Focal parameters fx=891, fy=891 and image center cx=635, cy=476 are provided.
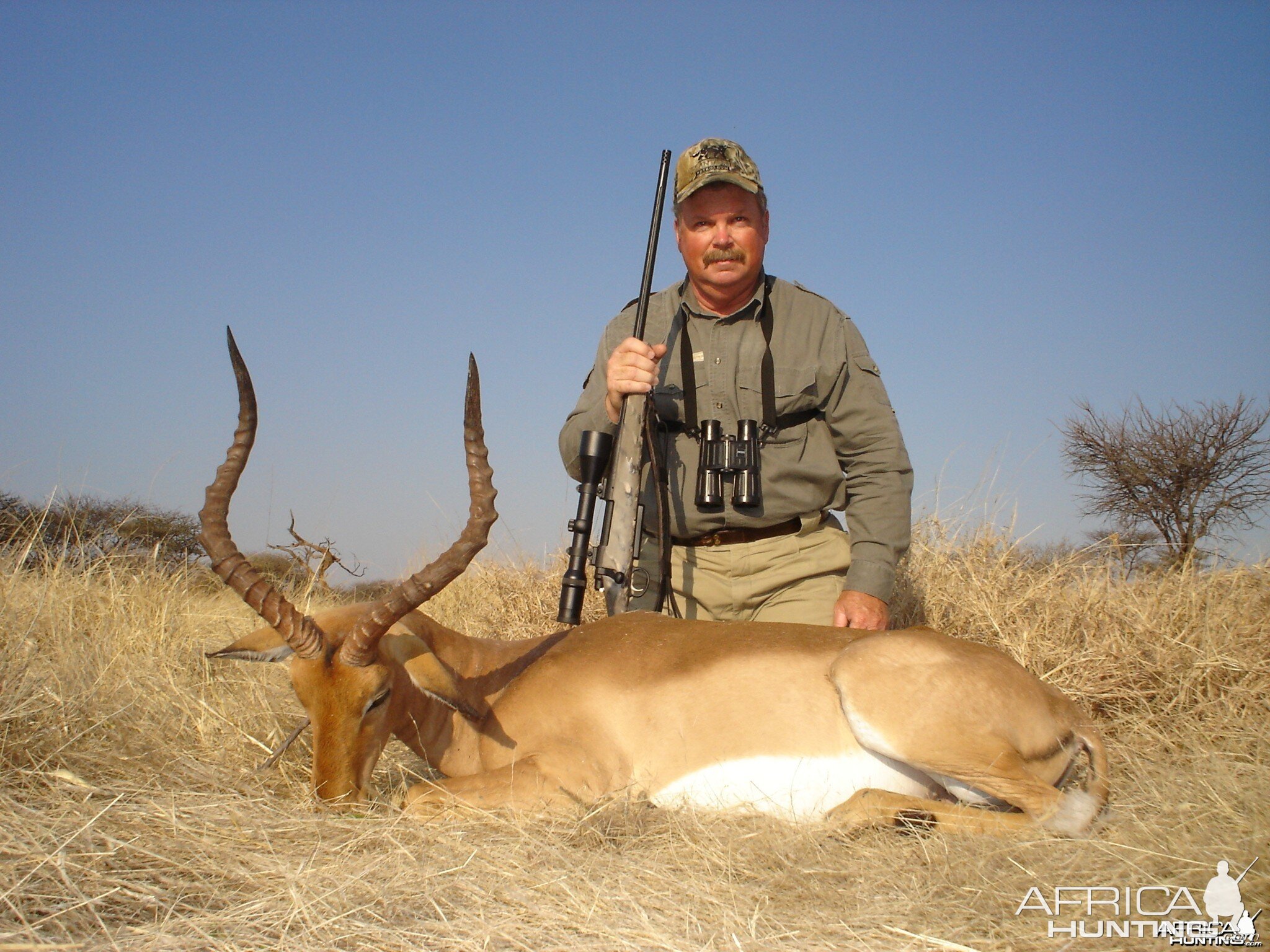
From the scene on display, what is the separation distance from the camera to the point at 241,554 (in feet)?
11.8

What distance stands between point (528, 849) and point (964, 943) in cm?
137

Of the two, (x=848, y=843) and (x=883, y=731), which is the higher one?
(x=883, y=731)

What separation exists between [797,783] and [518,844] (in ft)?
4.03

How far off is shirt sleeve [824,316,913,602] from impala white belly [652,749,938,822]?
1488mm

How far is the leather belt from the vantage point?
551 centimetres

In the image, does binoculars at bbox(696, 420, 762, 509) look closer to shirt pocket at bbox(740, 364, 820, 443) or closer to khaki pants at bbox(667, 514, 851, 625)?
shirt pocket at bbox(740, 364, 820, 443)

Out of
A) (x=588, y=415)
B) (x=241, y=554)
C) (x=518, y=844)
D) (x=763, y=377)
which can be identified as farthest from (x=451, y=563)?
(x=763, y=377)

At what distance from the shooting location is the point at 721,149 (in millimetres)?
5543

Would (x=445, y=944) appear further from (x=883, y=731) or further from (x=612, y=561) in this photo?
(x=612, y=561)

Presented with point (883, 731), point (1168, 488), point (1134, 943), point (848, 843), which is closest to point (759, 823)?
point (848, 843)

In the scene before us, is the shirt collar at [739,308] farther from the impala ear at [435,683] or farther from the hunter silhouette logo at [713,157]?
the impala ear at [435,683]

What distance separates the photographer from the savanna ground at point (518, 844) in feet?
7.75

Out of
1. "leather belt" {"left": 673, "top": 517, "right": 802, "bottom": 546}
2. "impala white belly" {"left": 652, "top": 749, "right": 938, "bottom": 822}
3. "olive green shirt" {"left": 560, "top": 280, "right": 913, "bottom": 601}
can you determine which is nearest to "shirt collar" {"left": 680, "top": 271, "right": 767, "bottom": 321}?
"olive green shirt" {"left": 560, "top": 280, "right": 913, "bottom": 601}

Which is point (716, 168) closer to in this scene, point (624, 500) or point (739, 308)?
point (739, 308)
